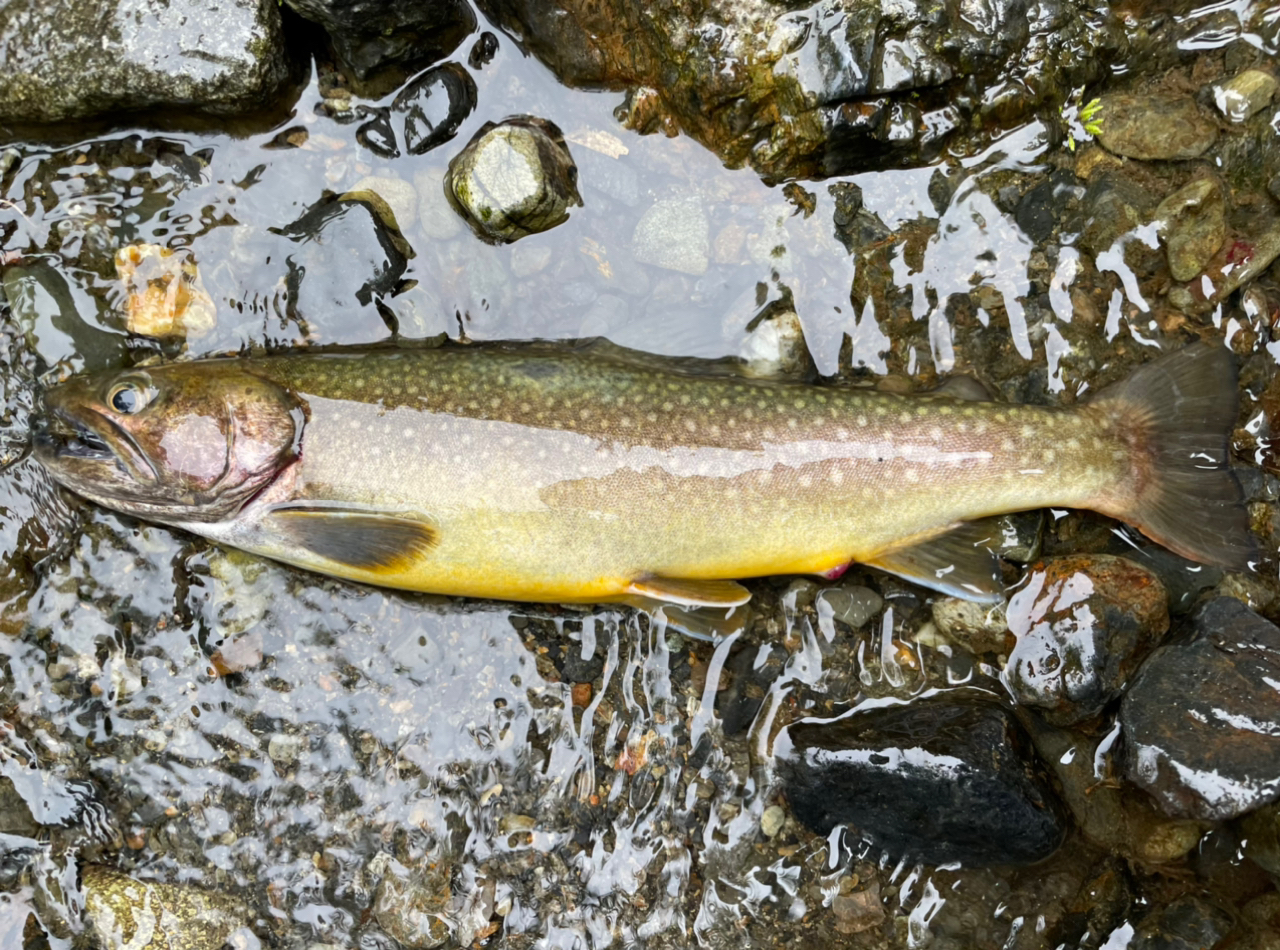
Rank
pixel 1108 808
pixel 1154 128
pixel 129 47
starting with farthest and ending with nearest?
pixel 1154 128 → pixel 1108 808 → pixel 129 47

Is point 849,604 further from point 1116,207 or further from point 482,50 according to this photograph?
point 482,50

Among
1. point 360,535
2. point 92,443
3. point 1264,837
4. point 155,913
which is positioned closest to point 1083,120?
point 1264,837

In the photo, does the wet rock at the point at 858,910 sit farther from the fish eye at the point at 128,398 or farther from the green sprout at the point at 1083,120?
the fish eye at the point at 128,398

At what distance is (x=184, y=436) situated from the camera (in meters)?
3.15

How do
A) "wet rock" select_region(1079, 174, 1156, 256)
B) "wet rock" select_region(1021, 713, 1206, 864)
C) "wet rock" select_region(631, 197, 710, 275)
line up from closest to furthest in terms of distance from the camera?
1. "wet rock" select_region(1021, 713, 1206, 864)
2. "wet rock" select_region(1079, 174, 1156, 256)
3. "wet rock" select_region(631, 197, 710, 275)

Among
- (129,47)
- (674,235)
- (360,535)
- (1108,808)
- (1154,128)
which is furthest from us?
(674,235)

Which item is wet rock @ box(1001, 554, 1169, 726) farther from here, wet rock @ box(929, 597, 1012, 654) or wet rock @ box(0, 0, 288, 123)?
wet rock @ box(0, 0, 288, 123)

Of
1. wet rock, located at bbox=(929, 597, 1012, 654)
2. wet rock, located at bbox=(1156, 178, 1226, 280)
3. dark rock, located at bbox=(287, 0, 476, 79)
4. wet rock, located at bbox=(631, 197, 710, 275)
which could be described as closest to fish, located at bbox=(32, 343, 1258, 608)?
wet rock, located at bbox=(929, 597, 1012, 654)

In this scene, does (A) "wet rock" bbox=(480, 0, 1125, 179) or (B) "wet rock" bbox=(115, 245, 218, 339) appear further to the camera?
(B) "wet rock" bbox=(115, 245, 218, 339)

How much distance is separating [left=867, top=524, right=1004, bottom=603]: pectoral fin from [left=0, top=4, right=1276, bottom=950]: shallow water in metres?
0.20

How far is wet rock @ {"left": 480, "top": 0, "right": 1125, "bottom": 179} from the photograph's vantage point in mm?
3314

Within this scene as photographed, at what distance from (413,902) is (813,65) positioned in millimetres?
3610

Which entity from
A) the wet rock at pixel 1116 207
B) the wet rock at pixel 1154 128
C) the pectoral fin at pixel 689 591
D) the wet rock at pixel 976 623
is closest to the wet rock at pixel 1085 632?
the wet rock at pixel 976 623

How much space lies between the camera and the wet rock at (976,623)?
11.3 ft
